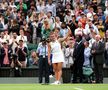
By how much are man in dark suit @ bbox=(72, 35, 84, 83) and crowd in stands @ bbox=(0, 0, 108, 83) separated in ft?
0.94

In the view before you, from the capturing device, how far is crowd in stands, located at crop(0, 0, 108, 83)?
25.3 meters

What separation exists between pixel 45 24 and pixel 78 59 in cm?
365

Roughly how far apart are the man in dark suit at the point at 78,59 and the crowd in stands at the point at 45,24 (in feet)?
0.94

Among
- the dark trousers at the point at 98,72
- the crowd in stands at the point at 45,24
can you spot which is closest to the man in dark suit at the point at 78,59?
the crowd in stands at the point at 45,24

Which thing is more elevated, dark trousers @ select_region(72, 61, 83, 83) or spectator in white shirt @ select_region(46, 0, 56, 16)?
spectator in white shirt @ select_region(46, 0, 56, 16)

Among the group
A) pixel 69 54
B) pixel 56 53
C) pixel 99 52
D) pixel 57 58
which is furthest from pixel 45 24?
pixel 57 58

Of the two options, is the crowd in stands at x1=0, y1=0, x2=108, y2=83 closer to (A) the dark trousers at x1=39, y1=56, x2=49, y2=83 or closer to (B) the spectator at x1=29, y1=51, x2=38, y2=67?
(B) the spectator at x1=29, y1=51, x2=38, y2=67

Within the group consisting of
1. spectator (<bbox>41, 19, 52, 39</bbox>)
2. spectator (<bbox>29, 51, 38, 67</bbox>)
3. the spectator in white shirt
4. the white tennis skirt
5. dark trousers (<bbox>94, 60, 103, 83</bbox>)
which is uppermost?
the spectator in white shirt

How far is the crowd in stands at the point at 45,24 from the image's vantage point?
997 inches

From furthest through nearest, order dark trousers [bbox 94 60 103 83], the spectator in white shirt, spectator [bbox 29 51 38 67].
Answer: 1. the spectator in white shirt
2. spectator [bbox 29 51 38 67]
3. dark trousers [bbox 94 60 103 83]

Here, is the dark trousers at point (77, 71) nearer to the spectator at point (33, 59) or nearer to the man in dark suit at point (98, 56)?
the man in dark suit at point (98, 56)

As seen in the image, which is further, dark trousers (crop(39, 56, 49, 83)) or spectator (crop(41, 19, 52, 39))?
spectator (crop(41, 19, 52, 39))

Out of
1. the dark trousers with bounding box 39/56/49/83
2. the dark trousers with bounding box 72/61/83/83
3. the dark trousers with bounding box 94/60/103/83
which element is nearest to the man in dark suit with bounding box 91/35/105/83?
the dark trousers with bounding box 94/60/103/83

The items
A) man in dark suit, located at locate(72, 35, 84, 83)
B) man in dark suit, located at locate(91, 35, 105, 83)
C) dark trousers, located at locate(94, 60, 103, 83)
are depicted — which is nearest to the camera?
dark trousers, located at locate(94, 60, 103, 83)
